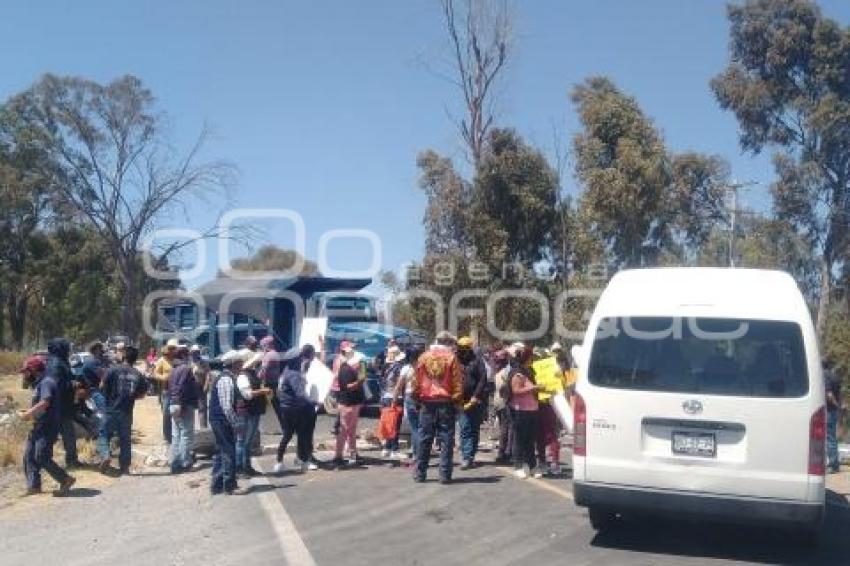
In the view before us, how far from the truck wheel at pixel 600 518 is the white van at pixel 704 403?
0.29 feet

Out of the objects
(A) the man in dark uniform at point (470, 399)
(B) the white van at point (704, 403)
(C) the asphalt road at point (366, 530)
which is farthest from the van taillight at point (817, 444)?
(A) the man in dark uniform at point (470, 399)

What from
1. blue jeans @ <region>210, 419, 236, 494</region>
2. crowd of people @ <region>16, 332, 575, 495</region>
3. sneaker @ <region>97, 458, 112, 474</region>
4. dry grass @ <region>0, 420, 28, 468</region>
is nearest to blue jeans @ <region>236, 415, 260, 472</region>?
crowd of people @ <region>16, 332, 575, 495</region>

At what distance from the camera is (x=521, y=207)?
23.6m

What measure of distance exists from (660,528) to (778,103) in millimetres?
21076

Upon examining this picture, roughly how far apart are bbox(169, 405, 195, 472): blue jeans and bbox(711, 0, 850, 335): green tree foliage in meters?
18.1

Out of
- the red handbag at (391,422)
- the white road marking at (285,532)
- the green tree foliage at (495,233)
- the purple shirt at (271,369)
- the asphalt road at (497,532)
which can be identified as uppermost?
the green tree foliage at (495,233)

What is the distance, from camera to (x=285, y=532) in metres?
8.45

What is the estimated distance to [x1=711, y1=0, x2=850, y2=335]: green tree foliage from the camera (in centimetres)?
2536

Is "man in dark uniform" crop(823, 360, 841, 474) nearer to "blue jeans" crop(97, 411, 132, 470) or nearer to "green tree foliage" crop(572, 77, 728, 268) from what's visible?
"blue jeans" crop(97, 411, 132, 470)

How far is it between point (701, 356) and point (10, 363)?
28.2 m

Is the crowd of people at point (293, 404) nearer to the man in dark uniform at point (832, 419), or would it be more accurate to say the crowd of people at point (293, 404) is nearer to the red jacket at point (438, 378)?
the red jacket at point (438, 378)

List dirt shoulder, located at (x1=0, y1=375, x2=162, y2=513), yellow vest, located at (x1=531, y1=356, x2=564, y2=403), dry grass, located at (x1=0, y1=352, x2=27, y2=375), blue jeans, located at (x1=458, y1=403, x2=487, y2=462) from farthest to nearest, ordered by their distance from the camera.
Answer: dry grass, located at (x1=0, y1=352, x2=27, y2=375) → blue jeans, located at (x1=458, y1=403, x2=487, y2=462) → yellow vest, located at (x1=531, y1=356, x2=564, y2=403) → dirt shoulder, located at (x1=0, y1=375, x2=162, y2=513)

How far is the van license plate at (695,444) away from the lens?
7238 mm

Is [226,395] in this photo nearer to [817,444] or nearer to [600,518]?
[600,518]
